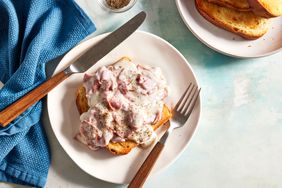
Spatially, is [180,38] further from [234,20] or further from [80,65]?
[80,65]

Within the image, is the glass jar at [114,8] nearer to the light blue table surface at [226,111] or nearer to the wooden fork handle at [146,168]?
the light blue table surface at [226,111]

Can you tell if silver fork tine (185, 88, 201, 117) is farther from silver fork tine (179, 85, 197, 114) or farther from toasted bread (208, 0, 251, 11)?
toasted bread (208, 0, 251, 11)

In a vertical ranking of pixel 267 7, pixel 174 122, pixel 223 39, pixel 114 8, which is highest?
pixel 114 8

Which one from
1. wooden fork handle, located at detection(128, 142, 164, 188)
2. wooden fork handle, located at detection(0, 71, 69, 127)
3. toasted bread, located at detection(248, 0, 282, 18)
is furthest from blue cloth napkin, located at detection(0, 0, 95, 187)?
toasted bread, located at detection(248, 0, 282, 18)

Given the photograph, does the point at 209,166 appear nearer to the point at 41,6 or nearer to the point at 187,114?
the point at 187,114

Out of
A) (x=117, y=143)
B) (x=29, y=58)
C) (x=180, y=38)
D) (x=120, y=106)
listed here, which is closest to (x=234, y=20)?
(x=180, y=38)


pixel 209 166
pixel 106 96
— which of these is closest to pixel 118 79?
pixel 106 96
